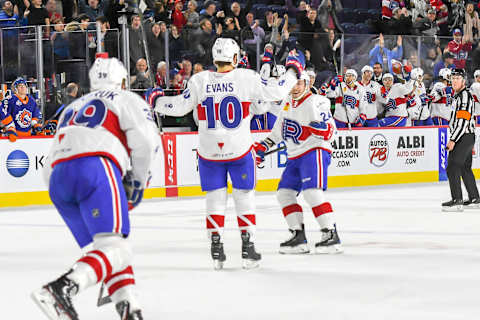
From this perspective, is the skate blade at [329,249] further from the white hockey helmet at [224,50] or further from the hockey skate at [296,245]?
the white hockey helmet at [224,50]

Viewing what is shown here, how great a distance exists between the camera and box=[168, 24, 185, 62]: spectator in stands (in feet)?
42.5

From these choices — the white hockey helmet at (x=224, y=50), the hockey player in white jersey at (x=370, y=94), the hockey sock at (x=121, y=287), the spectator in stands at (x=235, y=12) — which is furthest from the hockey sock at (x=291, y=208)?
the spectator in stands at (x=235, y=12)

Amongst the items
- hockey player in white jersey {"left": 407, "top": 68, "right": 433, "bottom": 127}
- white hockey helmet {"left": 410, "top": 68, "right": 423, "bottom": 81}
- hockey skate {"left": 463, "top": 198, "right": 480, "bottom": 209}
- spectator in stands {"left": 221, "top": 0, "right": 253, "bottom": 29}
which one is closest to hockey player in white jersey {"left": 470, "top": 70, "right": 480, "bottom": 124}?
hockey player in white jersey {"left": 407, "top": 68, "right": 433, "bottom": 127}

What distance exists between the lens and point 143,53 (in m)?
12.7

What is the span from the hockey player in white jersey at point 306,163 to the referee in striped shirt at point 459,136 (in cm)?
339

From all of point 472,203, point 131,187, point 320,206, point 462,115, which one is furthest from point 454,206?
point 131,187

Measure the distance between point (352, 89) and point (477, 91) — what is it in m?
2.98

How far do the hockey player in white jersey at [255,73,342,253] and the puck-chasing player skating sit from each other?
5758 millimetres

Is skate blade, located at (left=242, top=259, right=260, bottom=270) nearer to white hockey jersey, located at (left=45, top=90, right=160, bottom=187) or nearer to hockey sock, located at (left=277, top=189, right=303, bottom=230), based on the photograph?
hockey sock, located at (left=277, top=189, right=303, bottom=230)

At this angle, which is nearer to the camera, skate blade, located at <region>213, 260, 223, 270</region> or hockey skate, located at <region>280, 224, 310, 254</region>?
skate blade, located at <region>213, 260, 223, 270</region>

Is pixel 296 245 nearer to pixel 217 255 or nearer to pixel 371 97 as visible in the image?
pixel 217 255

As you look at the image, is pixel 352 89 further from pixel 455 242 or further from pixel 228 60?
pixel 228 60

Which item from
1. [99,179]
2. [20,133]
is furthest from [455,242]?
[20,133]

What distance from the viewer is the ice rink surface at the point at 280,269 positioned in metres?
5.08
